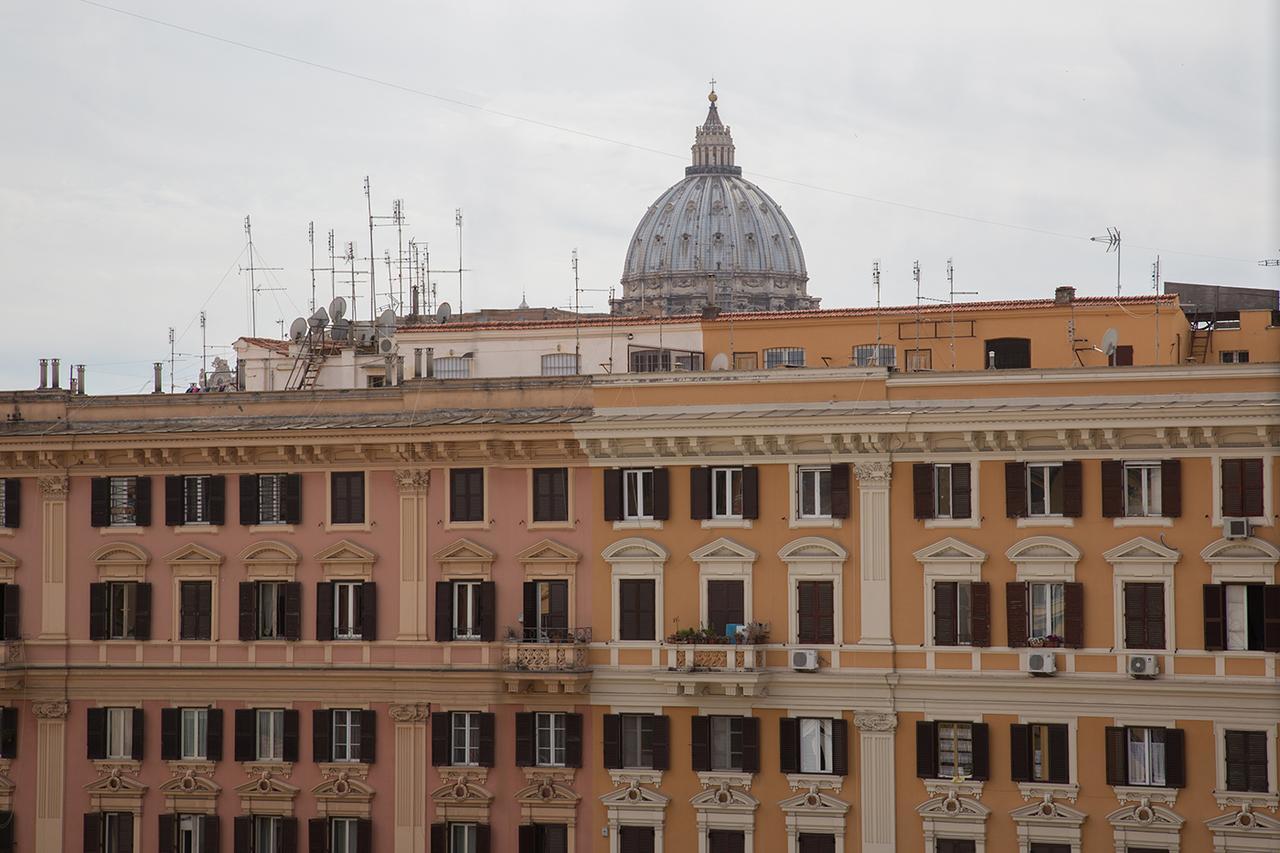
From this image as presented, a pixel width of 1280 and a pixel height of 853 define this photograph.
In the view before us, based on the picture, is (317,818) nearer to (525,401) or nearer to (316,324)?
(525,401)

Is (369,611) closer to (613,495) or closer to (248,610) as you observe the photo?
(248,610)

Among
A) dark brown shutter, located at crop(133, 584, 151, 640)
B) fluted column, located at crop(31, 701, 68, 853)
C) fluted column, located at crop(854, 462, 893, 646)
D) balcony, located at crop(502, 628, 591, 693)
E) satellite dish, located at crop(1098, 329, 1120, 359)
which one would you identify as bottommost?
fluted column, located at crop(31, 701, 68, 853)

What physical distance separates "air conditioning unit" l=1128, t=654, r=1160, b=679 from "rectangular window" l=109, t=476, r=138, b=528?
26.0 meters

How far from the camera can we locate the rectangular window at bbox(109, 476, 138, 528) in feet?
187

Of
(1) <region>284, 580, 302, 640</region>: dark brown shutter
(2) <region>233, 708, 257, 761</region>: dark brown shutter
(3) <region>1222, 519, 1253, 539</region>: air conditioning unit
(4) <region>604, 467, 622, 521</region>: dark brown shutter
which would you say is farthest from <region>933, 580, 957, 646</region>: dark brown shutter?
(2) <region>233, 708, 257, 761</region>: dark brown shutter

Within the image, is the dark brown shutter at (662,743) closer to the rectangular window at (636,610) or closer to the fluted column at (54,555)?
the rectangular window at (636,610)

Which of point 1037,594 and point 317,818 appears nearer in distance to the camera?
point 1037,594

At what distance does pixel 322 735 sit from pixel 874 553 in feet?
48.8

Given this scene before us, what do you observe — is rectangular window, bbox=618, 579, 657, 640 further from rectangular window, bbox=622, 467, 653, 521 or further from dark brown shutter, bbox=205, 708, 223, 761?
dark brown shutter, bbox=205, 708, 223, 761

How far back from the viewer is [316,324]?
6938cm

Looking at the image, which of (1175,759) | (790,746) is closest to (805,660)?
(790,746)

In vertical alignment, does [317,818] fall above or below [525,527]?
below

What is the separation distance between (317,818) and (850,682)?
14.2 metres

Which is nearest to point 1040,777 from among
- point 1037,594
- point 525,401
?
point 1037,594
